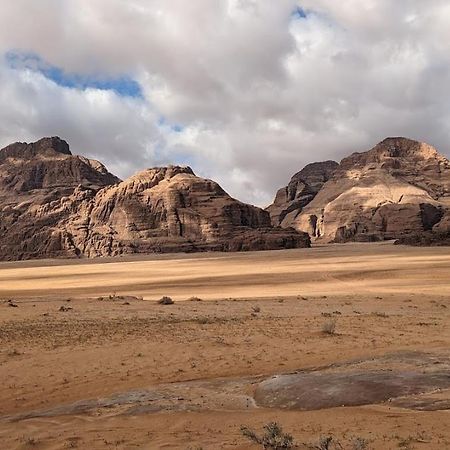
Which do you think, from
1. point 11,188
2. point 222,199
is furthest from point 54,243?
point 11,188

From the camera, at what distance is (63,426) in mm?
7379

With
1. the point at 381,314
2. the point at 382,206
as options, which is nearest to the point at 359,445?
the point at 381,314

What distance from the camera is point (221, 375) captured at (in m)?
10.8

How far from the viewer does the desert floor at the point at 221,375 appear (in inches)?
257

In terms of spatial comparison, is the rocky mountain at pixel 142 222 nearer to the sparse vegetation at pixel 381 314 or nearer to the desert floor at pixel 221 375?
the sparse vegetation at pixel 381 314

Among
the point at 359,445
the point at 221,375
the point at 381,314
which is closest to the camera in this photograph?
the point at 359,445

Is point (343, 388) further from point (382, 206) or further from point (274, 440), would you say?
point (382, 206)

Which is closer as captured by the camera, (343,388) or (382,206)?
(343,388)

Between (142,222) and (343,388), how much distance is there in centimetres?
12434

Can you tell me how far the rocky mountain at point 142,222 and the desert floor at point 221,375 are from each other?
295 feet

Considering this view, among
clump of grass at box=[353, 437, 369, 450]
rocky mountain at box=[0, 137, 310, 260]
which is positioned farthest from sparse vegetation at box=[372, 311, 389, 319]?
rocky mountain at box=[0, 137, 310, 260]

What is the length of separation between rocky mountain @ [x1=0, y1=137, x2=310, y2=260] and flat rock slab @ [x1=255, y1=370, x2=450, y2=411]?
99219mm

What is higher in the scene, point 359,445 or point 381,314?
point 359,445

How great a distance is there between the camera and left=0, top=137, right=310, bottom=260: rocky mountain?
11956 cm
